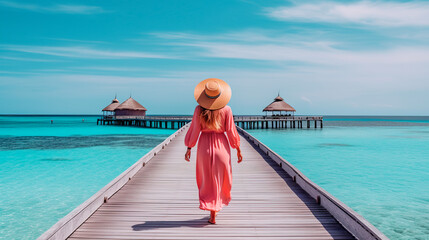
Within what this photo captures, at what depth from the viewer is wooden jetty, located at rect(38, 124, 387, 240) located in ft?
10.6

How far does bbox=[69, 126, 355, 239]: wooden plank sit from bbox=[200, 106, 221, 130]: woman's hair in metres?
1.15

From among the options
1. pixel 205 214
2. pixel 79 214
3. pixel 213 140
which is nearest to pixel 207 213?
pixel 205 214

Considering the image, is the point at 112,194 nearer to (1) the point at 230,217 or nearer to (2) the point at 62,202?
(1) the point at 230,217

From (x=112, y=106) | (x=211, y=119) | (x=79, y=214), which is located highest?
(x=112, y=106)

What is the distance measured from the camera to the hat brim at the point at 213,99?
349cm

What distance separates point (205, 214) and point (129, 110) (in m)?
49.3

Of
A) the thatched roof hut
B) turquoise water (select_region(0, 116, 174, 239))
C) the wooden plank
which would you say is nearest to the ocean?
turquoise water (select_region(0, 116, 174, 239))

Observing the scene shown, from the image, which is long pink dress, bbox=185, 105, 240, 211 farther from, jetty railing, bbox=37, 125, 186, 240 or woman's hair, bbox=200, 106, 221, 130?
jetty railing, bbox=37, 125, 186, 240

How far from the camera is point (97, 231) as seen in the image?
10.9ft

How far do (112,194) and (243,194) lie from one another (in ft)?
6.87

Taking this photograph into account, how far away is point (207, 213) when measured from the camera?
4.03 metres

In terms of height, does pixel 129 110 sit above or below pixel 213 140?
above

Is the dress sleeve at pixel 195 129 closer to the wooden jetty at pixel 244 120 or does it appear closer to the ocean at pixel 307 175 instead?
the ocean at pixel 307 175

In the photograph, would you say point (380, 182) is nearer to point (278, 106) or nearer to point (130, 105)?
point (278, 106)
